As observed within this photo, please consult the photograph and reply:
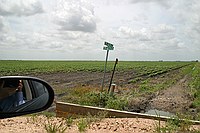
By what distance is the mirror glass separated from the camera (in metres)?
2.34

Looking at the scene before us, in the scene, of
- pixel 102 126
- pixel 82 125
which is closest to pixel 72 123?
pixel 82 125

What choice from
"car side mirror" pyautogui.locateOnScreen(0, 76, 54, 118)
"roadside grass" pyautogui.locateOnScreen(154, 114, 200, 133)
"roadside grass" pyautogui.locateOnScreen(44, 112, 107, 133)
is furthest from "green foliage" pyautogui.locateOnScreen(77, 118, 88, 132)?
"car side mirror" pyautogui.locateOnScreen(0, 76, 54, 118)

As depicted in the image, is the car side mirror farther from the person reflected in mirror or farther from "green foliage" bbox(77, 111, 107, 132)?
"green foliage" bbox(77, 111, 107, 132)

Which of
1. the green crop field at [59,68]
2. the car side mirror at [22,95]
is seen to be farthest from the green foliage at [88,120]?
the green crop field at [59,68]

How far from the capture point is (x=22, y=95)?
2695 mm

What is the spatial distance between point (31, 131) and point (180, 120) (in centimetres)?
320

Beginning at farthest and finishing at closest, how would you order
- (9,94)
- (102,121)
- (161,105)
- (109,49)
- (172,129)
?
(161,105) < (109,49) < (102,121) < (172,129) < (9,94)

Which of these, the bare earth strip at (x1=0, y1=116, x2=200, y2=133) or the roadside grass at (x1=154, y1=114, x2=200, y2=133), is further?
the bare earth strip at (x1=0, y1=116, x2=200, y2=133)

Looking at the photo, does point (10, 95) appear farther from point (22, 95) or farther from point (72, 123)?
point (72, 123)

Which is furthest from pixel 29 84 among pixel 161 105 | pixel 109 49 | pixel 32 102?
pixel 161 105

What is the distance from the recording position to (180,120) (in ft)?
21.3

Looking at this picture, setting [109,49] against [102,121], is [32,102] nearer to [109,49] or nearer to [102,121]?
[102,121]

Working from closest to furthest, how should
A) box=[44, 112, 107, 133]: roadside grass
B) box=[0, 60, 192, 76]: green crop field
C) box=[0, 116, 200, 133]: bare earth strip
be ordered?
box=[44, 112, 107, 133]: roadside grass, box=[0, 116, 200, 133]: bare earth strip, box=[0, 60, 192, 76]: green crop field

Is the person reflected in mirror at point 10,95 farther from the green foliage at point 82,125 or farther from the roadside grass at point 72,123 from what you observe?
the green foliage at point 82,125
